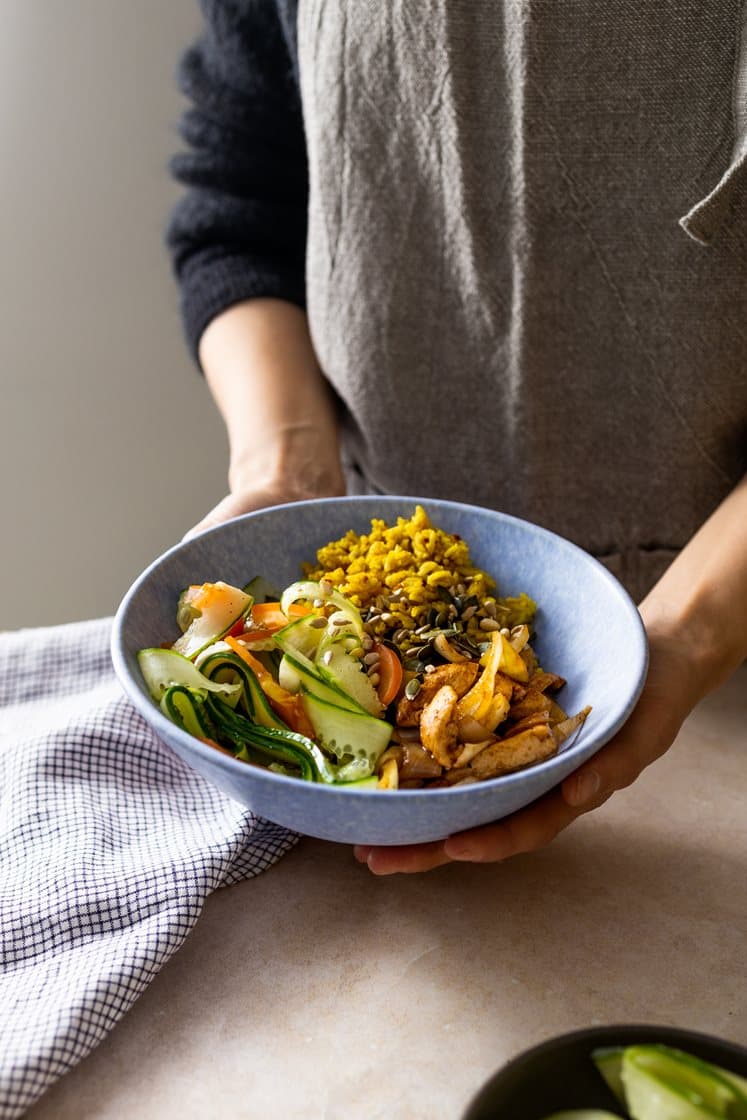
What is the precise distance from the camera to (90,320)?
2492 millimetres

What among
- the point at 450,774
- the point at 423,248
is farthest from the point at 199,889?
the point at 423,248

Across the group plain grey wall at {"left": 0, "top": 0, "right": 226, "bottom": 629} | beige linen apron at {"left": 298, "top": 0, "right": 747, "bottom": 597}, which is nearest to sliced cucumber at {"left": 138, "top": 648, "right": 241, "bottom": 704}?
beige linen apron at {"left": 298, "top": 0, "right": 747, "bottom": 597}

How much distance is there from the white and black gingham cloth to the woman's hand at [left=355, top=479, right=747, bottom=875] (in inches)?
6.8

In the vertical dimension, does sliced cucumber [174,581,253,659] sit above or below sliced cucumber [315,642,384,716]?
above

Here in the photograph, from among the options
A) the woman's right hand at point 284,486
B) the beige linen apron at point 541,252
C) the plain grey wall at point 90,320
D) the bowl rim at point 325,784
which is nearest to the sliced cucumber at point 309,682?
the bowl rim at point 325,784

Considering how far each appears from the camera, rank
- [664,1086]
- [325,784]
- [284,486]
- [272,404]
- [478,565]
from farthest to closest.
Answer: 1. [272,404]
2. [284,486]
3. [478,565]
4. [325,784]
5. [664,1086]

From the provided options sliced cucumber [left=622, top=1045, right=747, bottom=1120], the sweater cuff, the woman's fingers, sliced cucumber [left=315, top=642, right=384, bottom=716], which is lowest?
the woman's fingers

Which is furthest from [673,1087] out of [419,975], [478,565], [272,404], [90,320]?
[90,320]

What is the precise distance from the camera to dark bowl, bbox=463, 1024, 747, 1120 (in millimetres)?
655

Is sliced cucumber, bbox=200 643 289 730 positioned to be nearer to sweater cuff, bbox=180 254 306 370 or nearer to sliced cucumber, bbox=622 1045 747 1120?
sliced cucumber, bbox=622 1045 747 1120

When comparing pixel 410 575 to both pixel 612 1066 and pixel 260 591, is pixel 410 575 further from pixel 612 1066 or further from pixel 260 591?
pixel 612 1066

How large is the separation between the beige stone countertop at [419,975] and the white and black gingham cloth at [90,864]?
0.04 meters

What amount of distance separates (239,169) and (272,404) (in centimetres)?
40

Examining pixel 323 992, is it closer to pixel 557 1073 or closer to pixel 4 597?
pixel 557 1073
